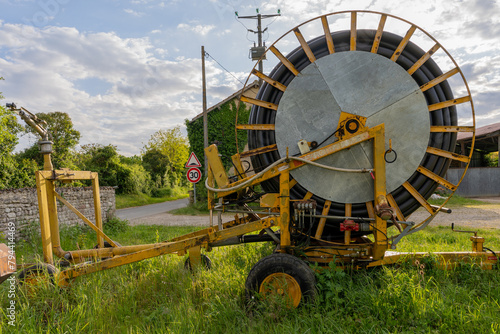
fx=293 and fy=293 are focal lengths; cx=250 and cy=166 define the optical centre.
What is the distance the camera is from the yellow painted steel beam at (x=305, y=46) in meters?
3.64

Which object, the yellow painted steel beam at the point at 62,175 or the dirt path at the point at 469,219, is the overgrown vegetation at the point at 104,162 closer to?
the yellow painted steel beam at the point at 62,175

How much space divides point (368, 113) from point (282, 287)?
7.16 ft

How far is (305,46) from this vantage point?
12.0ft

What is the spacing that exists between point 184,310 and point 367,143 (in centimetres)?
274

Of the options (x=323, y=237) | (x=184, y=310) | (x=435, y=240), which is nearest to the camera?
(x=184, y=310)

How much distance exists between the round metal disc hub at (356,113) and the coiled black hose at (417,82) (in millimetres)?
156

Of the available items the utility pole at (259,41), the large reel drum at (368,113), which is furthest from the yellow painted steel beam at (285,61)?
the utility pole at (259,41)

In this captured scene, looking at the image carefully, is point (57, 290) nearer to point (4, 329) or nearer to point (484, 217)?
point (4, 329)

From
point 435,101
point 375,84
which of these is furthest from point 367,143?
point 435,101

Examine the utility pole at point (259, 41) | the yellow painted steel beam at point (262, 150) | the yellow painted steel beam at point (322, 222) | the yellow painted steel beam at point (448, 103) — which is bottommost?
the yellow painted steel beam at point (322, 222)

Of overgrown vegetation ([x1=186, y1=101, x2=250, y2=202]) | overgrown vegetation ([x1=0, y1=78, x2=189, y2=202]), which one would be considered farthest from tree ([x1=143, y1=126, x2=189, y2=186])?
overgrown vegetation ([x1=186, y1=101, x2=250, y2=202])

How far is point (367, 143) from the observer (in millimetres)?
3336

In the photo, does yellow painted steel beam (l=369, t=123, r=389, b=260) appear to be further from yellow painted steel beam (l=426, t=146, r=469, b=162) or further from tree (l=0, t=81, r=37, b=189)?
tree (l=0, t=81, r=37, b=189)

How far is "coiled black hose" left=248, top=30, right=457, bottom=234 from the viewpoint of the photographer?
3.50m
